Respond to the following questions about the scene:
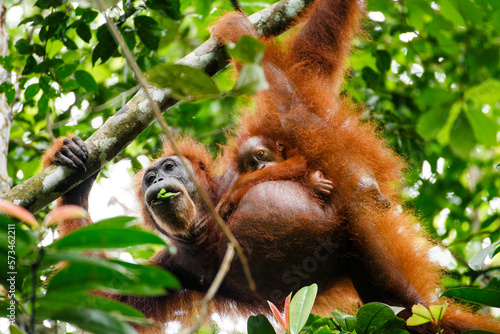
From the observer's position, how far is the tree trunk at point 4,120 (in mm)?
3239

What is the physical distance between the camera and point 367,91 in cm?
495

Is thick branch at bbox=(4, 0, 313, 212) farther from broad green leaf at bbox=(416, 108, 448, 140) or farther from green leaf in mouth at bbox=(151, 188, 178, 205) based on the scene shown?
broad green leaf at bbox=(416, 108, 448, 140)

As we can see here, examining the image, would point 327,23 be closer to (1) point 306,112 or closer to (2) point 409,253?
(1) point 306,112

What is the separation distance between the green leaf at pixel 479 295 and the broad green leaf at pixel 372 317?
31 cm

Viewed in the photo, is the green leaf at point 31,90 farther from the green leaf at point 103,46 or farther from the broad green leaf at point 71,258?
the broad green leaf at point 71,258

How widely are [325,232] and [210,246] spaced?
85 centimetres

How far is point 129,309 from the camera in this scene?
1381 mm

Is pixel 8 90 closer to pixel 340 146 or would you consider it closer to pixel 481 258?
pixel 340 146

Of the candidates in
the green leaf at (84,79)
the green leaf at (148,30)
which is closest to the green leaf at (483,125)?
the green leaf at (148,30)

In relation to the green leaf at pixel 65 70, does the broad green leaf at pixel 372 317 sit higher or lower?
lower

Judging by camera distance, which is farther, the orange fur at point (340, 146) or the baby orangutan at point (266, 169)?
the baby orangutan at point (266, 169)

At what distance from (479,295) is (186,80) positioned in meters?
1.55

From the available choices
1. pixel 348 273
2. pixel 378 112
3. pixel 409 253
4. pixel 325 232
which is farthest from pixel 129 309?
pixel 378 112

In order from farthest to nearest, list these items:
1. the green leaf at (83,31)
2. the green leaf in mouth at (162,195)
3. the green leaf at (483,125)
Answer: the green leaf at (83,31) < the green leaf in mouth at (162,195) < the green leaf at (483,125)
